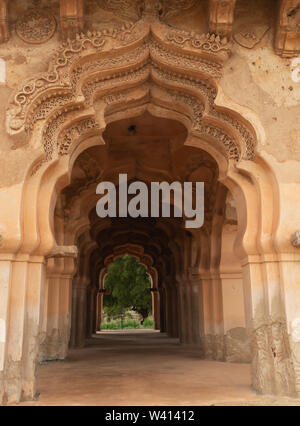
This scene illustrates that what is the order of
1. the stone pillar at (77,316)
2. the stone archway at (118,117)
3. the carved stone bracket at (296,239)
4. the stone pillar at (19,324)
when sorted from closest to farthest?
the stone pillar at (19,324), the carved stone bracket at (296,239), the stone archway at (118,117), the stone pillar at (77,316)

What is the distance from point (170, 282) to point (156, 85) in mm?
12780

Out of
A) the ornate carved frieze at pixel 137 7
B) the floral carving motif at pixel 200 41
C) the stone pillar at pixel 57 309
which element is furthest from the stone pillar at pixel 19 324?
the stone pillar at pixel 57 309

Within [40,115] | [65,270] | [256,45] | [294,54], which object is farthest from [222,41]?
[65,270]

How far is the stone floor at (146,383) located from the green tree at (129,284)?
23.6 metres

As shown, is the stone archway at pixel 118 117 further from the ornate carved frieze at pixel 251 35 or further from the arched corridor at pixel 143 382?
the arched corridor at pixel 143 382

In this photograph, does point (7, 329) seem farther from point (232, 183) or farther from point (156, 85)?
point (156, 85)

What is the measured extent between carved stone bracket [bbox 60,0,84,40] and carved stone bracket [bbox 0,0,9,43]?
0.75m

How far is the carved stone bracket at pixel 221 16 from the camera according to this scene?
18.6ft

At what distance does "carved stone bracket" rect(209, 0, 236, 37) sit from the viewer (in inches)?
223

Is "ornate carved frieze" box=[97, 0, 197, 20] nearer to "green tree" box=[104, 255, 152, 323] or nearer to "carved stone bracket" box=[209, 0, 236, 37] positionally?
"carved stone bracket" box=[209, 0, 236, 37]

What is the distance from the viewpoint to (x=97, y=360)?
9.70 m

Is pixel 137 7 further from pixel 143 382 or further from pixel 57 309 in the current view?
pixel 57 309

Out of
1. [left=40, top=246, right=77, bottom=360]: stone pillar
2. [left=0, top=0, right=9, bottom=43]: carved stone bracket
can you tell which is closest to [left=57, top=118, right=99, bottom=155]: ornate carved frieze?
[left=0, top=0, right=9, bottom=43]: carved stone bracket

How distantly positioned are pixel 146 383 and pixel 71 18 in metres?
5.41
